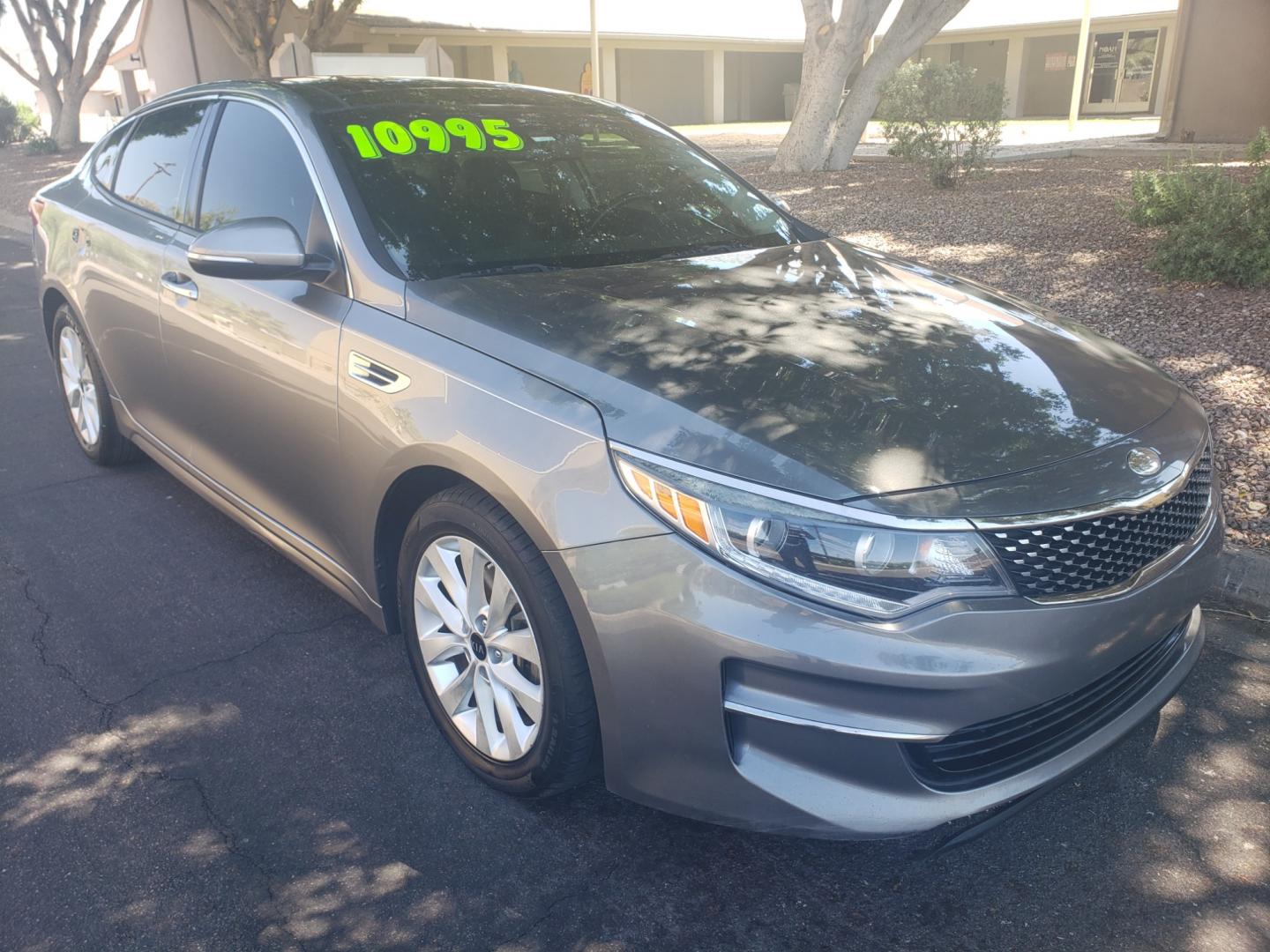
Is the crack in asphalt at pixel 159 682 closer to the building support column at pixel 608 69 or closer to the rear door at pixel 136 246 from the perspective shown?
the rear door at pixel 136 246

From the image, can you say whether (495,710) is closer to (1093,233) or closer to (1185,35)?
(1093,233)

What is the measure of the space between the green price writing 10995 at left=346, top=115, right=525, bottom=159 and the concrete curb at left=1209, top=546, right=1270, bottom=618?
2.93 meters

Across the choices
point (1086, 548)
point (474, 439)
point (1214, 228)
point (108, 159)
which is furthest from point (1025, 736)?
point (1214, 228)

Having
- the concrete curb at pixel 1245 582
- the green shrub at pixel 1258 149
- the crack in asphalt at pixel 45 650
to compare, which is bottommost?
the crack in asphalt at pixel 45 650

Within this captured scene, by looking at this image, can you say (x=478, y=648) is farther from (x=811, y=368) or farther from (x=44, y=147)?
(x=44, y=147)

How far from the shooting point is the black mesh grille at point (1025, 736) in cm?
A: 226

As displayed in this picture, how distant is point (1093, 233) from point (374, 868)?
7.84 m

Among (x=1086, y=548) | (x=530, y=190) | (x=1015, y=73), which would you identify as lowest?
(x=1086, y=548)

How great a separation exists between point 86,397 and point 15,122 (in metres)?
32.5

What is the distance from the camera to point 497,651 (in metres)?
2.72

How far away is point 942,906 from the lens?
8.16 feet

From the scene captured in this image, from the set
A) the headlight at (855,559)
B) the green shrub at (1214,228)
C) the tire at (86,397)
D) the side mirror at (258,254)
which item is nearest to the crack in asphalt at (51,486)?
the tire at (86,397)

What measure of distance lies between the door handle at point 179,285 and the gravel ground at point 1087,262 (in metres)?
3.92

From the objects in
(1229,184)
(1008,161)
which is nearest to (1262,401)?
(1229,184)
